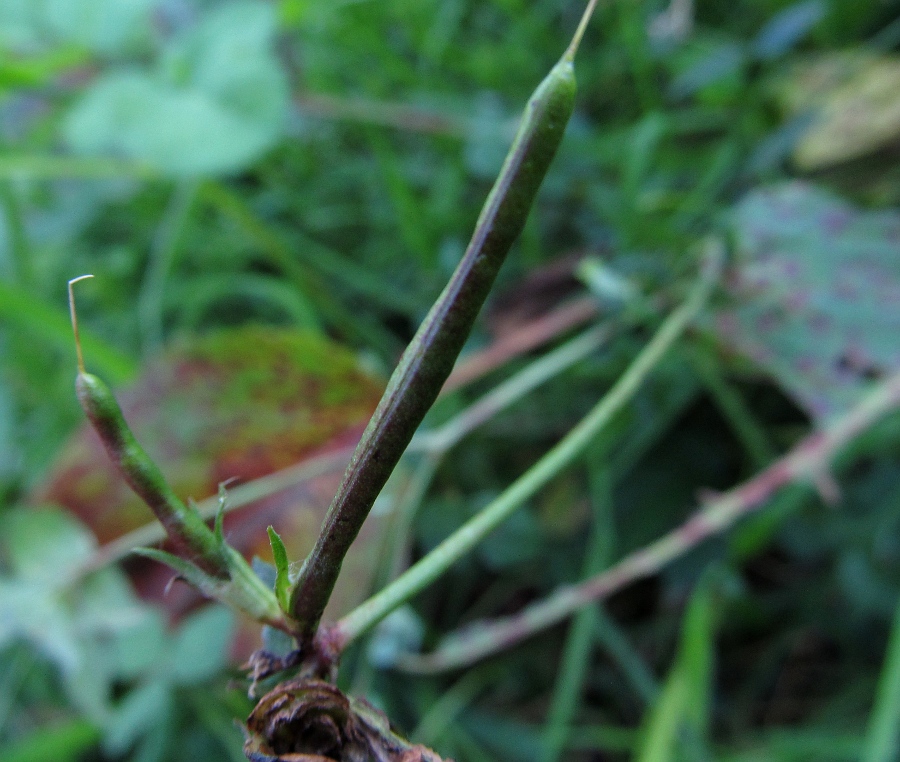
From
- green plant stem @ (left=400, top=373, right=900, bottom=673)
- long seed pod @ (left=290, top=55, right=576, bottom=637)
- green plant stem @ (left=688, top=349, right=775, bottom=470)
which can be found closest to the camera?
long seed pod @ (left=290, top=55, right=576, bottom=637)

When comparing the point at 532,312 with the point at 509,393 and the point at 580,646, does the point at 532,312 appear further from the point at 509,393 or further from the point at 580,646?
the point at 580,646

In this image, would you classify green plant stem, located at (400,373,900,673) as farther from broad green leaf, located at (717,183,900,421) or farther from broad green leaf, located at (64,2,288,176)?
broad green leaf, located at (64,2,288,176)

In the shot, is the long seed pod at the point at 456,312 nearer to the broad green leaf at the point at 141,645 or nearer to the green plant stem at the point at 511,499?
the green plant stem at the point at 511,499

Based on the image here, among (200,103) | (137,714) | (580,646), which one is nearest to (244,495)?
(137,714)

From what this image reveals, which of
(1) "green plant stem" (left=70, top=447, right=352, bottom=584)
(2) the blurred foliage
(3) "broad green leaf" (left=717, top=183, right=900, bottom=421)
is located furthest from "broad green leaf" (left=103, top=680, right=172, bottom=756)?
(3) "broad green leaf" (left=717, top=183, right=900, bottom=421)

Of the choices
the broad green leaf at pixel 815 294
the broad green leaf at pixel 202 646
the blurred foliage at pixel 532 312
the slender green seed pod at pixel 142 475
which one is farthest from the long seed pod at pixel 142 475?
the broad green leaf at pixel 815 294

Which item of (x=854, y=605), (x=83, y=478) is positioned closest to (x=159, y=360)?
(x=83, y=478)
